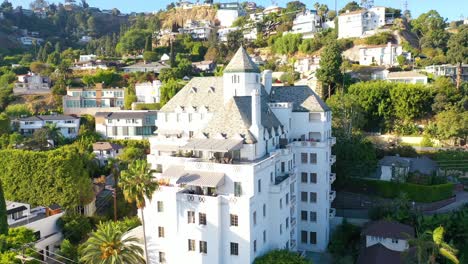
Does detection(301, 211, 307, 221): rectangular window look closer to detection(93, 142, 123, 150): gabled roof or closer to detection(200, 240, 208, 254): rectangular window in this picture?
detection(200, 240, 208, 254): rectangular window

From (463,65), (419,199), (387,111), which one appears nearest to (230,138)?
(419,199)

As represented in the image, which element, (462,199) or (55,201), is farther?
(462,199)

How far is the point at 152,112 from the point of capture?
79.1m

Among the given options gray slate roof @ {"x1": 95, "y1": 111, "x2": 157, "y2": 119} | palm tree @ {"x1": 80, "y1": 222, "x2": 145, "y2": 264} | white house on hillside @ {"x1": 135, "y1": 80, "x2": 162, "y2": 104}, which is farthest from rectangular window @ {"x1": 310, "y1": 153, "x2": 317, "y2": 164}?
white house on hillside @ {"x1": 135, "y1": 80, "x2": 162, "y2": 104}

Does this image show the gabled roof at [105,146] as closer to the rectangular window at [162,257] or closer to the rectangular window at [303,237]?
the rectangular window at [162,257]

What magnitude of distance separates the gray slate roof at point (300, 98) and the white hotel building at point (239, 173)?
0.40 feet

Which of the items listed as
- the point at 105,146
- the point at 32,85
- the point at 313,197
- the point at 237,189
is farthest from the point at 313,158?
the point at 32,85

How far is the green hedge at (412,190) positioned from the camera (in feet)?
176

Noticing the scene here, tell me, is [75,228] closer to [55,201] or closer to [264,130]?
[55,201]

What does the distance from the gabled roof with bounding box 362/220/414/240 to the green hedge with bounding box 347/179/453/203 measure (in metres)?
10.7

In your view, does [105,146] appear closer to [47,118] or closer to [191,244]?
[47,118]

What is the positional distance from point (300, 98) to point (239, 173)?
16764 mm

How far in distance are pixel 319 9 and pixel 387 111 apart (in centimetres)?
9759

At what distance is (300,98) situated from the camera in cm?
4872
